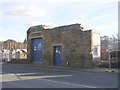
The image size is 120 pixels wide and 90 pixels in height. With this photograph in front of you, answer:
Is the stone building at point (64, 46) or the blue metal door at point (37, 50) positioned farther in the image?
the blue metal door at point (37, 50)

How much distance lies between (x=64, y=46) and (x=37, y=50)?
20.5ft

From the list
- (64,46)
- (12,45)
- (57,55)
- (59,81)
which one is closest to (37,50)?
(57,55)

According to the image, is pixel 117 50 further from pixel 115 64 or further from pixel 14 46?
pixel 14 46

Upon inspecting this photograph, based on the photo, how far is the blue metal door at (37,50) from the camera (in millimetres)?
38406

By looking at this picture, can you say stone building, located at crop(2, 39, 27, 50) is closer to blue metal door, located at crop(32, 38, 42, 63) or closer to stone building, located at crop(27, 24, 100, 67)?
stone building, located at crop(27, 24, 100, 67)

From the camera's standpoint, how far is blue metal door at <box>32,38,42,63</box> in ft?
126

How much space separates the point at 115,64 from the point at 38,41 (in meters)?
13.7

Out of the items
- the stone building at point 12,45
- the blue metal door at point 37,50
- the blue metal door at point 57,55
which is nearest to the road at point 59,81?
the blue metal door at point 57,55

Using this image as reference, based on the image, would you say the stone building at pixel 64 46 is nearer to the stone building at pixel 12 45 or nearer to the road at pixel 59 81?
the road at pixel 59 81

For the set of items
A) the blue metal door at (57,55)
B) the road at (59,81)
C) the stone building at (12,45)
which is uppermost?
the stone building at (12,45)

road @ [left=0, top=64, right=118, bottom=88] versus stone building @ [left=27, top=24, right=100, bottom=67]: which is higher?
stone building @ [left=27, top=24, right=100, bottom=67]

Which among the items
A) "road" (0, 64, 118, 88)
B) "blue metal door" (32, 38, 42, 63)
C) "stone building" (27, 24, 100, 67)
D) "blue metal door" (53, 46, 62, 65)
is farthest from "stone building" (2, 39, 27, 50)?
"road" (0, 64, 118, 88)

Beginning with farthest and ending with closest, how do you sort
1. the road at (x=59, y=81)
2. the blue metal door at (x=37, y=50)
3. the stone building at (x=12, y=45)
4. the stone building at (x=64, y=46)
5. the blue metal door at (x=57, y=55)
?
the stone building at (x=12, y=45), the blue metal door at (x=37, y=50), the blue metal door at (x=57, y=55), the stone building at (x=64, y=46), the road at (x=59, y=81)

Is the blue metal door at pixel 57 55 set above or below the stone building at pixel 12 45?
below
